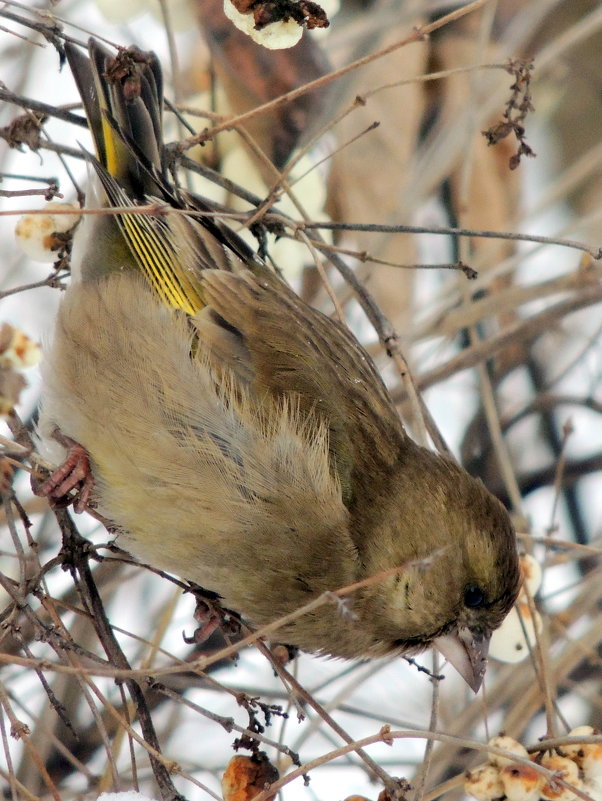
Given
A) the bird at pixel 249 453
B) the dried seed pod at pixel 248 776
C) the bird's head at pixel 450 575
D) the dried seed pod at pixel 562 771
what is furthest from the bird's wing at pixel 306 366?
the dried seed pod at pixel 562 771

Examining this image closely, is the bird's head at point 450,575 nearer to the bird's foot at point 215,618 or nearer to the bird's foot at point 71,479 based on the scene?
the bird's foot at point 215,618

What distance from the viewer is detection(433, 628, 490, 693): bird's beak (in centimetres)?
315

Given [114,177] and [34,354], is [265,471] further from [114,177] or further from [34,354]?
[114,177]

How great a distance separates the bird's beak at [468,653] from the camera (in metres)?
3.15

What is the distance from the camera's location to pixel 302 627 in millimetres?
3045

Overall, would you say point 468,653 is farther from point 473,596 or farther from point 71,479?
point 71,479

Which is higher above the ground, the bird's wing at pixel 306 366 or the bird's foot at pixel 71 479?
the bird's wing at pixel 306 366

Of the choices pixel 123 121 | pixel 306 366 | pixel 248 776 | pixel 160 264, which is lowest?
pixel 248 776

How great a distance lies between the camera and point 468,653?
125 inches

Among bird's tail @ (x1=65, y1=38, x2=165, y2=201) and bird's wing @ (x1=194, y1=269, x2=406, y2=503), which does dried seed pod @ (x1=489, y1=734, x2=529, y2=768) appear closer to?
bird's wing @ (x1=194, y1=269, x2=406, y2=503)

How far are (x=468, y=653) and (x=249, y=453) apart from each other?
2.92 ft

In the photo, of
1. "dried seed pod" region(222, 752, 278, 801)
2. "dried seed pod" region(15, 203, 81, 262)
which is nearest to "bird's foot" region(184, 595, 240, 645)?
"dried seed pod" region(222, 752, 278, 801)

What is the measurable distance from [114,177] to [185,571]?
147 centimetres

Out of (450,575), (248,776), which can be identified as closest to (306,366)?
(450,575)
